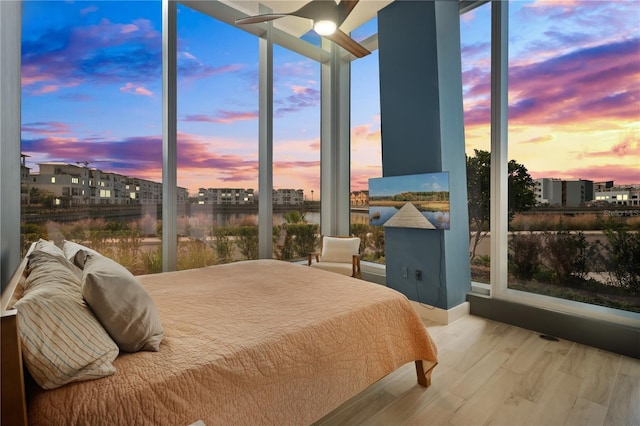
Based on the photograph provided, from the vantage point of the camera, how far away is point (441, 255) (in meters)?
3.33

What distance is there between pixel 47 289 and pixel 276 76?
13.5ft

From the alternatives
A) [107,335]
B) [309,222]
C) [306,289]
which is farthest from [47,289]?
[309,222]

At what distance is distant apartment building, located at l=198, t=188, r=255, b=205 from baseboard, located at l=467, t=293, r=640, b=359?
10.0ft

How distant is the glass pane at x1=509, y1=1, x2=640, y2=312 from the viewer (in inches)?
110

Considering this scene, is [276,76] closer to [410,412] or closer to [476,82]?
[476,82]

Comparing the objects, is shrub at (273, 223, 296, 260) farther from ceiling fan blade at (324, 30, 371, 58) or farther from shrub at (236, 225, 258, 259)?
ceiling fan blade at (324, 30, 371, 58)

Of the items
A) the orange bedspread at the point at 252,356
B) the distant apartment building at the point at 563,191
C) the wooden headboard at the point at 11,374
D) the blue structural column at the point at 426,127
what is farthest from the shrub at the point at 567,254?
the wooden headboard at the point at 11,374

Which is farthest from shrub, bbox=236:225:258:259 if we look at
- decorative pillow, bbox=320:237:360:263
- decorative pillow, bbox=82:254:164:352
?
decorative pillow, bbox=82:254:164:352

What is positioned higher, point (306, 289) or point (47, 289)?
point (47, 289)

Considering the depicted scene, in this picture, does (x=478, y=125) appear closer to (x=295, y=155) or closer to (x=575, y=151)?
(x=575, y=151)

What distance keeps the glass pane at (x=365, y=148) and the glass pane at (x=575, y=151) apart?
1855 mm

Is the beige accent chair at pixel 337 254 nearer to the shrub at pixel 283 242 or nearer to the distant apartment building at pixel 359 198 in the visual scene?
the shrub at pixel 283 242

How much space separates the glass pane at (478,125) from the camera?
138 inches

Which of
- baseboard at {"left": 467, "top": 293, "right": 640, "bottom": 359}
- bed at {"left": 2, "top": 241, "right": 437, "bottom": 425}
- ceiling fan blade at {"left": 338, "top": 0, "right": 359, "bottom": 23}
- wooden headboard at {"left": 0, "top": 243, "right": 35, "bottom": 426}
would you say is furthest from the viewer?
baseboard at {"left": 467, "top": 293, "right": 640, "bottom": 359}
